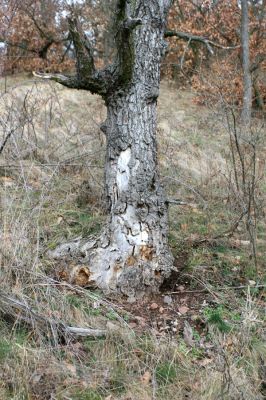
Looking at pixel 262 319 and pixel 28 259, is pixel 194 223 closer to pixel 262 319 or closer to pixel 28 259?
pixel 262 319

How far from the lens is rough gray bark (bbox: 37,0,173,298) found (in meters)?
4.38

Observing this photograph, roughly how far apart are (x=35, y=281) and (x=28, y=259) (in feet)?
0.71

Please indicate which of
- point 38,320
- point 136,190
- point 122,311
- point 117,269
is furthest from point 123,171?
point 38,320

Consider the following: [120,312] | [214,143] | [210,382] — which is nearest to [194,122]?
[214,143]

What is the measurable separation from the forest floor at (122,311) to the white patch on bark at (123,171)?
479 mm

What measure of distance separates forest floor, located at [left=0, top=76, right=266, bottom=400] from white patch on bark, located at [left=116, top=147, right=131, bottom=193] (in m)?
0.48

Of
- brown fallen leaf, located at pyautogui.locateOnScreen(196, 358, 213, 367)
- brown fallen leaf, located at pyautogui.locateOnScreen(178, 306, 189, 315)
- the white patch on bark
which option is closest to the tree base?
brown fallen leaf, located at pyautogui.locateOnScreen(178, 306, 189, 315)

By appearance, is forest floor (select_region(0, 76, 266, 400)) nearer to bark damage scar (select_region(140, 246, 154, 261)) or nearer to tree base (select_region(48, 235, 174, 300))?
tree base (select_region(48, 235, 174, 300))

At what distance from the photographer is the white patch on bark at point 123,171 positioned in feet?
14.8

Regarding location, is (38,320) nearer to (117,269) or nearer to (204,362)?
(117,269)

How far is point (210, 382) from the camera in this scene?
11.2ft

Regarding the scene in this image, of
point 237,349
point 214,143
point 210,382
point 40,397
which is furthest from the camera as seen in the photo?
point 214,143

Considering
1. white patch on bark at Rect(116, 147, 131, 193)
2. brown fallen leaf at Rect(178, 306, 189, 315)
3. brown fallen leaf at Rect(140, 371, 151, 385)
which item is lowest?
brown fallen leaf at Rect(140, 371, 151, 385)

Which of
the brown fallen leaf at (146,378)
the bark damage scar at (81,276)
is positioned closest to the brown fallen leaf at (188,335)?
the brown fallen leaf at (146,378)
